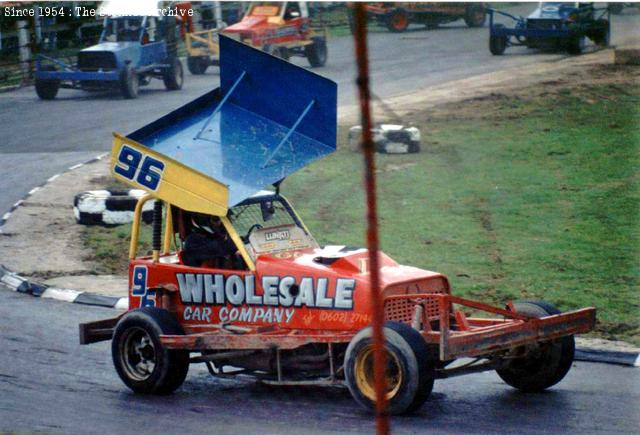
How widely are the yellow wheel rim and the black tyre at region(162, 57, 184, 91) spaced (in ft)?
55.9

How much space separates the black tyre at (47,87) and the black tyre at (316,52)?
612cm

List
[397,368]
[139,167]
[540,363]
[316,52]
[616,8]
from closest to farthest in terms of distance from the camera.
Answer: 1. [397,368]
2. [540,363]
3. [139,167]
4. [616,8]
5. [316,52]

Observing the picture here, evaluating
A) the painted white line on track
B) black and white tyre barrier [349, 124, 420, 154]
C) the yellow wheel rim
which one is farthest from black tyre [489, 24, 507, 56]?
the yellow wheel rim

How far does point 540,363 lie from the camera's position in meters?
6.96

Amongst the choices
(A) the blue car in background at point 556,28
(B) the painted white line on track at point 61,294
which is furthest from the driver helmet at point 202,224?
(A) the blue car in background at point 556,28

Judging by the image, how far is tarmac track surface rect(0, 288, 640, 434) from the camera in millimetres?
6285

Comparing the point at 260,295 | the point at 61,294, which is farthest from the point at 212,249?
the point at 61,294

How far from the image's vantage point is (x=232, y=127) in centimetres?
792

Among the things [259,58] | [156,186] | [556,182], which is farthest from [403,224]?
[156,186]

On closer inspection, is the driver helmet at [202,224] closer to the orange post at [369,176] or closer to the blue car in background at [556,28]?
the orange post at [369,176]

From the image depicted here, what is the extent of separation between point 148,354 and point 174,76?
52.5 ft

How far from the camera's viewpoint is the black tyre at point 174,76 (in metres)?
22.5

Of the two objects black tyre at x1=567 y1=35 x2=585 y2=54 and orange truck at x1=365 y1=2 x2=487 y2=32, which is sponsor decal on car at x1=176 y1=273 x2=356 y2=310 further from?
orange truck at x1=365 y1=2 x2=487 y2=32

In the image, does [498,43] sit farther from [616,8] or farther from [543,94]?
[543,94]
